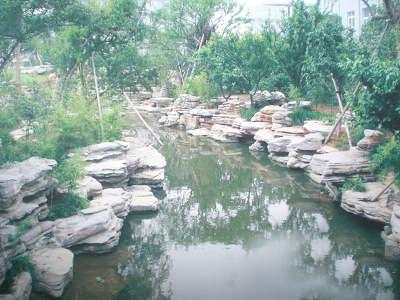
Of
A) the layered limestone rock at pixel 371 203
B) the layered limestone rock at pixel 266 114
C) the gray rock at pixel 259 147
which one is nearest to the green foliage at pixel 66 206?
the layered limestone rock at pixel 371 203

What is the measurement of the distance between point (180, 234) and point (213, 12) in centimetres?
2316

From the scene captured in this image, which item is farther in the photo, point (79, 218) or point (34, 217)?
point (79, 218)

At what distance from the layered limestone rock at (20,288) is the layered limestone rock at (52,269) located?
0.78ft

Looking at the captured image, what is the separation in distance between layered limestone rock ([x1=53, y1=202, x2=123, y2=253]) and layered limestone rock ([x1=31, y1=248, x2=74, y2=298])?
53 centimetres

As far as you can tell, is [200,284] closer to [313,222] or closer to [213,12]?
[313,222]

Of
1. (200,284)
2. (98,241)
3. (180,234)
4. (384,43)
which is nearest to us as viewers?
(200,284)

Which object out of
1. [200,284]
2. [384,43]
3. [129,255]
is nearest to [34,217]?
[129,255]

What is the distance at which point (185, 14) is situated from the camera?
29438mm

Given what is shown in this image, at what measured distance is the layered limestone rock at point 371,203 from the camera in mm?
9328

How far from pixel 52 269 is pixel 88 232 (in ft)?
4.57

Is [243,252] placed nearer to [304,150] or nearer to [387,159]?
[387,159]

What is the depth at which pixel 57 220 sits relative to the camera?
27.2ft

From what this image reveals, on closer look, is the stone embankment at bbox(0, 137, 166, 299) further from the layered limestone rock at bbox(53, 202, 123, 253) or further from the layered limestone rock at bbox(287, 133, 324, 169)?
the layered limestone rock at bbox(287, 133, 324, 169)

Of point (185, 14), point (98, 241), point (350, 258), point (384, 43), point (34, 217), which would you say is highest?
point (185, 14)
